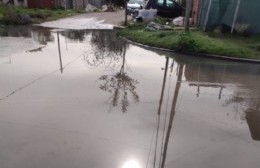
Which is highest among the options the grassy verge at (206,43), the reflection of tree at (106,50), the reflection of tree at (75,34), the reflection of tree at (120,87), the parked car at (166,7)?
the parked car at (166,7)

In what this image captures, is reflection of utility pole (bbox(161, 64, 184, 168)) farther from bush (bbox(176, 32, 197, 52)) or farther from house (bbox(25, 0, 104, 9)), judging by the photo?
house (bbox(25, 0, 104, 9))

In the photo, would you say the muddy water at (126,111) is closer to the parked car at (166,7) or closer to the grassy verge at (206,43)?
the grassy verge at (206,43)

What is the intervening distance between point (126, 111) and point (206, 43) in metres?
7.84

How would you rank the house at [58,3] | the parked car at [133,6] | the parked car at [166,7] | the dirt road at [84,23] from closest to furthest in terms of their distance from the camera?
1. the dirt road at [84,23]
2. the parked car at [166,7]
3. the parked car at [133,6]
4. the house at [58,3]

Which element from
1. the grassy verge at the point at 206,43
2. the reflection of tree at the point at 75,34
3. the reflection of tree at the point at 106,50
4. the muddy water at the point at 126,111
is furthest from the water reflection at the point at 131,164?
the reflection of tree at the point at 75,34

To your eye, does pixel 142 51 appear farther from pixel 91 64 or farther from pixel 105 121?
pixel 105 121

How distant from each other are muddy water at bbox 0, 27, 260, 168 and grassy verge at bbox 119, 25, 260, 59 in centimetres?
87

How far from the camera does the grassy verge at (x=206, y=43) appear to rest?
13203mm

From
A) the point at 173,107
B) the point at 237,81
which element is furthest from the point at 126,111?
the point at 237,81

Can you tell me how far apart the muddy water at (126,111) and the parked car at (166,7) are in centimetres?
1202

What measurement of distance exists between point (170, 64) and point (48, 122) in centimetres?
658

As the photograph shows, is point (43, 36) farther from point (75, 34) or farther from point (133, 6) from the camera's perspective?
point (133, 6)

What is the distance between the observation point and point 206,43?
1384 centimetres

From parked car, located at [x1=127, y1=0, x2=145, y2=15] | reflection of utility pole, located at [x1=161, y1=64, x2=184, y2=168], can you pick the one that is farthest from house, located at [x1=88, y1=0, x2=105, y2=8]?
reflection of utility pole, located at [x1=161, y1=64, x2=184, y2=168]
